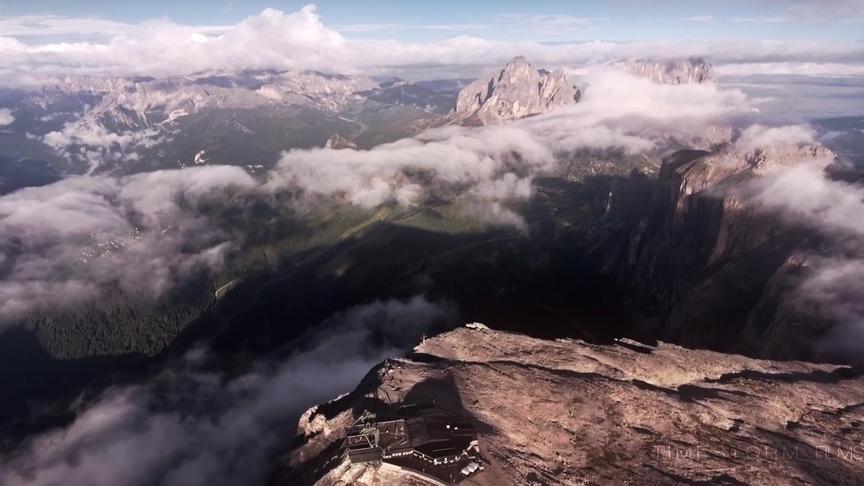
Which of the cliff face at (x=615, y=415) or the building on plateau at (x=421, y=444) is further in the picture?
the cliff face at (x=615, y=415)

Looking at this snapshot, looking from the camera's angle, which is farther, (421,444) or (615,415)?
(615,415)

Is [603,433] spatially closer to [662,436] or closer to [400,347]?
[662,436]

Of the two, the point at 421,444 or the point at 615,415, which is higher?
the point at 421,444

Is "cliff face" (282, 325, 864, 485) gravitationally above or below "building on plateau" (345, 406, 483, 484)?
below

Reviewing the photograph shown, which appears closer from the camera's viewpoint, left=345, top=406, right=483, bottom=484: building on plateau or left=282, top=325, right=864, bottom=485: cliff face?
left=345, top=406, right=483, bottom=484: building on plateau

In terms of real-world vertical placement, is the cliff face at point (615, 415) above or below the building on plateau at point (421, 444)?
below
